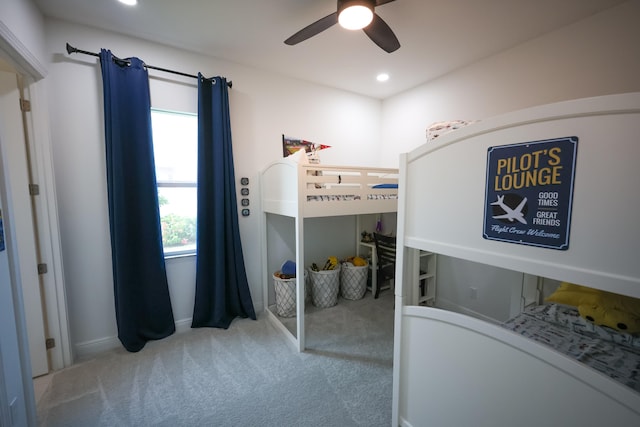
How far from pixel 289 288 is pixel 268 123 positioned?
1.73 m

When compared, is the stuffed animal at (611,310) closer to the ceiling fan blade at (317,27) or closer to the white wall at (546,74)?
the white wall at (546,74)

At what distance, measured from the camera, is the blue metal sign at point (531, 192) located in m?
0.77

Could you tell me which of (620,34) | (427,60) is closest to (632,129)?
(620,34)

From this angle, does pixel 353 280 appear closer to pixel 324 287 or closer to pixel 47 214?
pixel 324 287

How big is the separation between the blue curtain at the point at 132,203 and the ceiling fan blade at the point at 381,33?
1.78m

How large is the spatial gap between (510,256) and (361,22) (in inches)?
58.9

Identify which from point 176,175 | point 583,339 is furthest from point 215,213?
point 583,339

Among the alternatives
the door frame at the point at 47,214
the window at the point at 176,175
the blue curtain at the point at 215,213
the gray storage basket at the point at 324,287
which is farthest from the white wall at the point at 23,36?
the gray storage basket at the point at 324,287

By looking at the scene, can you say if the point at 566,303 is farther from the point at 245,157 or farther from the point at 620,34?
the point at 245,157

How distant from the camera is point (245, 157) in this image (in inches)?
103

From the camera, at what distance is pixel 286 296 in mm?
2562

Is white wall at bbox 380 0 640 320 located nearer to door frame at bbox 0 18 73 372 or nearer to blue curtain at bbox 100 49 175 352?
blue curtain at bbox 100 49 175 352

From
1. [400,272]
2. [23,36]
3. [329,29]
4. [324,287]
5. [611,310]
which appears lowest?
[324,287]

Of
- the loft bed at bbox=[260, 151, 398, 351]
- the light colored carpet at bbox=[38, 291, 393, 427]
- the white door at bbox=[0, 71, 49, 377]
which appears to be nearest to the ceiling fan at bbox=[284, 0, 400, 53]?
the loft bed at bbox=[260, 151, 398, 351]
